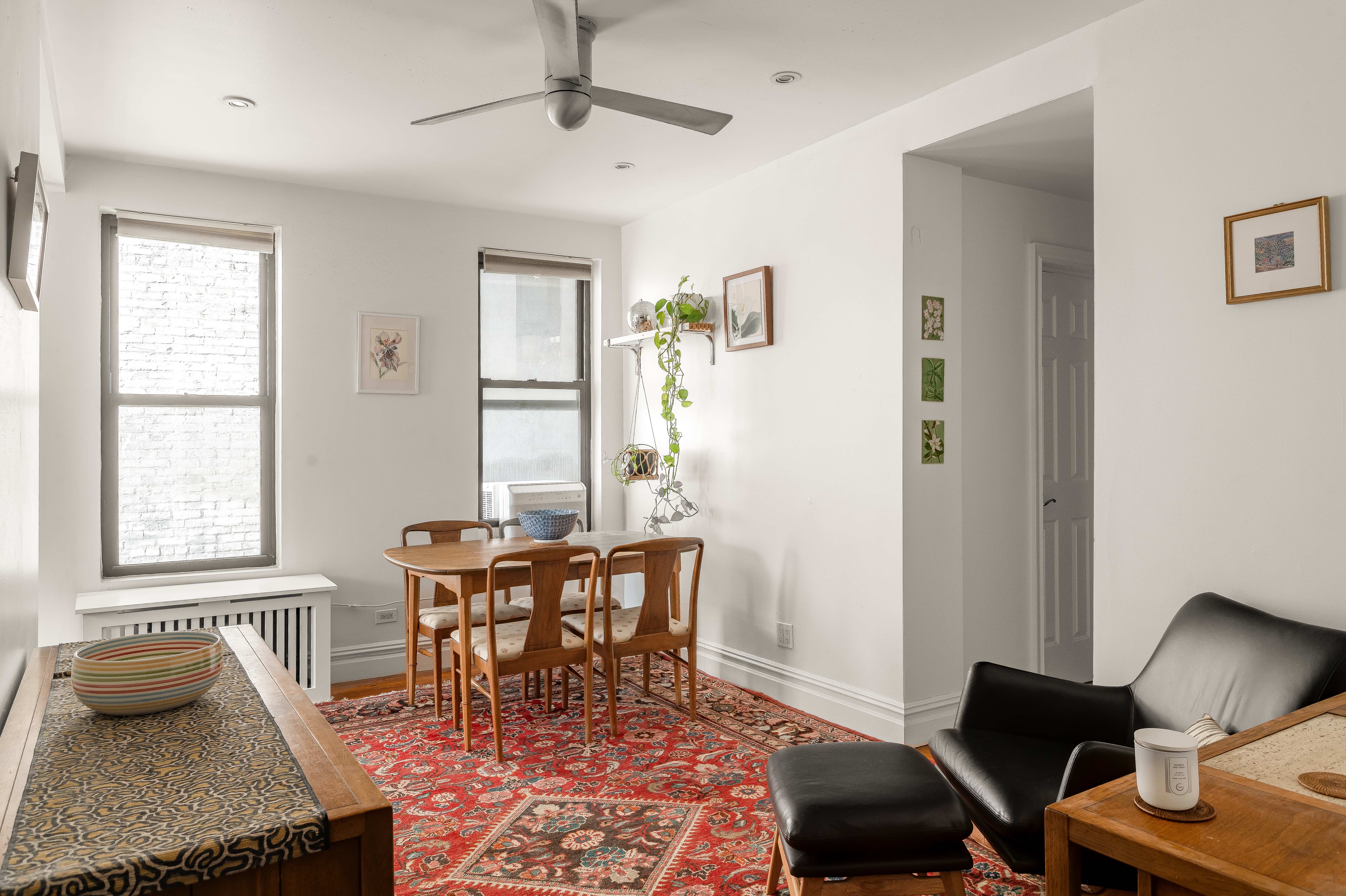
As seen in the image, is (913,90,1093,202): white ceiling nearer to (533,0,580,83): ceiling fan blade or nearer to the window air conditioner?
(533,0,580,83): ceiling fan blade

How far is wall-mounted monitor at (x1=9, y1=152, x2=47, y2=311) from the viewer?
173 cm

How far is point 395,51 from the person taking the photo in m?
2.88

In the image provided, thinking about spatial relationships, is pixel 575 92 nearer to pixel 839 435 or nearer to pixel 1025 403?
pixel 839 435

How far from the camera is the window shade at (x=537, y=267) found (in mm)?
4977

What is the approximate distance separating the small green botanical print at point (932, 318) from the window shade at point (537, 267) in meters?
2.50

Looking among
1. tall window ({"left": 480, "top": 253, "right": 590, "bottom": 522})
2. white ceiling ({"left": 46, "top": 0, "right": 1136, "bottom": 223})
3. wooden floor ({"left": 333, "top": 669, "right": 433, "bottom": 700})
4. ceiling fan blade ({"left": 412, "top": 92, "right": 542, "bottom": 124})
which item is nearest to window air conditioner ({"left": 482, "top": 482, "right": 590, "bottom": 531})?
tall window ({"left": 480, "top": 253, "right": 590, "bottom": 522})

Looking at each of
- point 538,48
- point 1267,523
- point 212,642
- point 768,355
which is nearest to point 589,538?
point 768,355

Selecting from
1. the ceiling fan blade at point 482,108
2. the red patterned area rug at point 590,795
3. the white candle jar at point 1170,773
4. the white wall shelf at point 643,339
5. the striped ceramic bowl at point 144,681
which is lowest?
the red patterned area rug at point 590,795

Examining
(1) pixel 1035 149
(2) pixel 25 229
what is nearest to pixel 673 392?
(1) pixel 1035 149

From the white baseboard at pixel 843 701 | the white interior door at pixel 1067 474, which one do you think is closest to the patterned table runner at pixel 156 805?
the white baseboard at pixel 843 701

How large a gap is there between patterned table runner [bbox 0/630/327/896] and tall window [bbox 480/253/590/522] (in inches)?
140

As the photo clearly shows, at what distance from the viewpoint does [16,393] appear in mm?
1949

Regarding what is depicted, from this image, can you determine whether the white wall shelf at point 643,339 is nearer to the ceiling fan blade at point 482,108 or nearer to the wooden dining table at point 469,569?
the wooden dining table at point 469,569

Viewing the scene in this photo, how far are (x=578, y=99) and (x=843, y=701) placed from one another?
8.75ft
